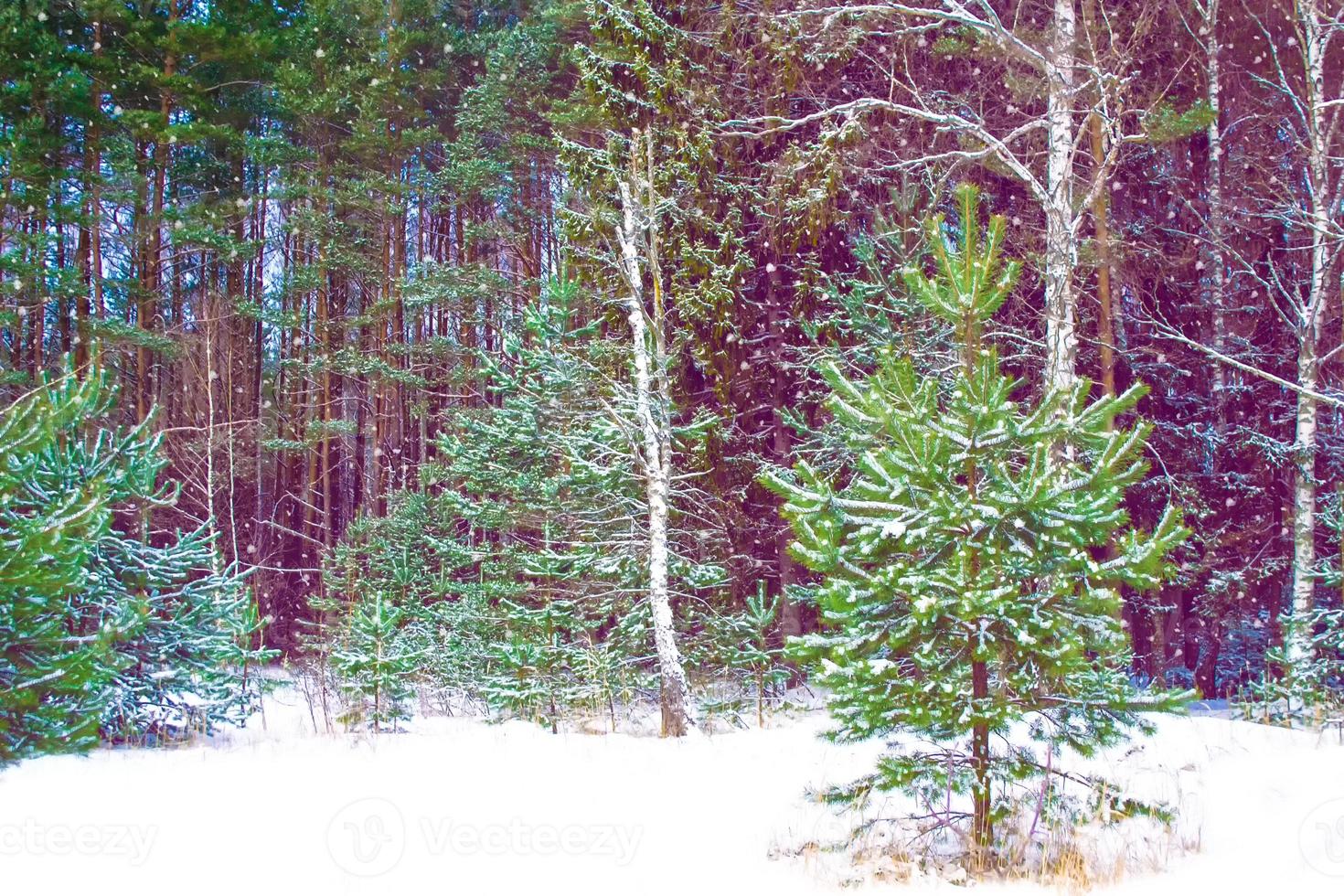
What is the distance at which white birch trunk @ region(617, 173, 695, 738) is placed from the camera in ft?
31.4

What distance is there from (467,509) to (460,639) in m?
1.90

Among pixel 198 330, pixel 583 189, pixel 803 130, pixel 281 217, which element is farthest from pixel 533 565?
pixel 281 217

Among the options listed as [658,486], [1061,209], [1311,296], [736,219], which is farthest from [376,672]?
[1311,296]

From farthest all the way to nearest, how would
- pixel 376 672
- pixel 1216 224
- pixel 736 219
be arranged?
pixel 736 219
pixel 1216 224
pixel 376 672

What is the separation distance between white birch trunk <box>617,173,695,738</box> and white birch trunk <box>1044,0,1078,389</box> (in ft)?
13.7

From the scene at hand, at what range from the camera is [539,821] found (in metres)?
5.43

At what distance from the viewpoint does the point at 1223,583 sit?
12023 millimetres

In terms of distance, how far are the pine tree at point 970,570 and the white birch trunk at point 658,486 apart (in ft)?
15.1

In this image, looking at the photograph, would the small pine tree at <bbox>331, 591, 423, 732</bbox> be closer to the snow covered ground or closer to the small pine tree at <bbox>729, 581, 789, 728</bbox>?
the snow covered ground

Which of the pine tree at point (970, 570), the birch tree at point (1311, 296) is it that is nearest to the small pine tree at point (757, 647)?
the pine tree at point (970, 570)

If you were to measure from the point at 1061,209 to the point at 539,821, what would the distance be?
7.58 metres

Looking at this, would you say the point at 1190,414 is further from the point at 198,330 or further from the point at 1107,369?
the point at 198,330

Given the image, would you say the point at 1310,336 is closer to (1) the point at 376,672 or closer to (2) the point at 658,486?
(2) the point at 658,486

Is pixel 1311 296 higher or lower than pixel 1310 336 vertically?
higher
